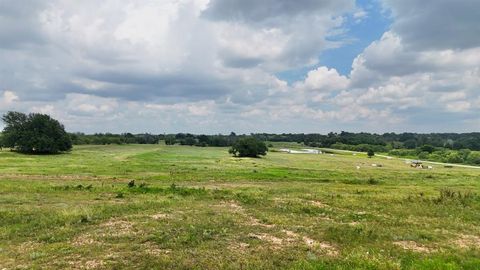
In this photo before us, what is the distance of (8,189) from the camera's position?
36.8 metres

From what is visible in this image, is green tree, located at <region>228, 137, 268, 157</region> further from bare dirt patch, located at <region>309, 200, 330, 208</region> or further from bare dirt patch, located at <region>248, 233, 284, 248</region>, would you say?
bare dirt patch, located at <region>248, 233, 284, 248</region>

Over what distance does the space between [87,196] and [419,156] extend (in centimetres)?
16424

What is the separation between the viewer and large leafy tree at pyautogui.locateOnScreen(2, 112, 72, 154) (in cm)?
11331

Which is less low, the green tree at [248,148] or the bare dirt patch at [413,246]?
the green tree at [248,148]

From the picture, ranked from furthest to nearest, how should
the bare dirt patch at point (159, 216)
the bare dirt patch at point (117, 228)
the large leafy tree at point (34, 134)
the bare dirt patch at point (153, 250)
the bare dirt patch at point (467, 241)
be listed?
the large leafy tree at point (34, 134)
the bare dirt patch at point (159, 216)
the bare dirt patch at point (117, 228)
the bare dirt patch at point (467, 241)
the bare dirt patch at point (153, 250)

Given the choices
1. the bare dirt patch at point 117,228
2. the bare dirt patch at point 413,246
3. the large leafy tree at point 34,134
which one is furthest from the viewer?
the large leafy tree at point 34,134

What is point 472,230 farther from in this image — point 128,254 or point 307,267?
point 128,254

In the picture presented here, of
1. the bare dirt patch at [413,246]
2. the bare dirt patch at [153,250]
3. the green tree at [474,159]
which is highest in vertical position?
the bare dirt patch at [153,250]

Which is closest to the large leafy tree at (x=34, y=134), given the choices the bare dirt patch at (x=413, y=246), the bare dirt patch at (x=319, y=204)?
the bare dirt patch at (x=319, y=204)

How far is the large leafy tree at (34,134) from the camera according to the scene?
11331 cm

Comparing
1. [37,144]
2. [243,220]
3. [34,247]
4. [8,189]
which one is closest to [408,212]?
[243,220]

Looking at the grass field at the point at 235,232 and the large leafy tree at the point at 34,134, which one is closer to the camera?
the grass field at the point at 235,232

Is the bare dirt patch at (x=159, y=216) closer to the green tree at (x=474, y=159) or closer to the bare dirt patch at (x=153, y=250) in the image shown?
the bare dirt patch at (x=153, y=250)

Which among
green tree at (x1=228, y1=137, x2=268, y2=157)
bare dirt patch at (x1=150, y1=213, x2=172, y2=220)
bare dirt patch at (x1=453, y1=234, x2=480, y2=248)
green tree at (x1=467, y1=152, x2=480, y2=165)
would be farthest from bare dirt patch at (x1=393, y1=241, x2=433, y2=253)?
green tree at (x1=467, y1=152, x2=480, y2=165)
